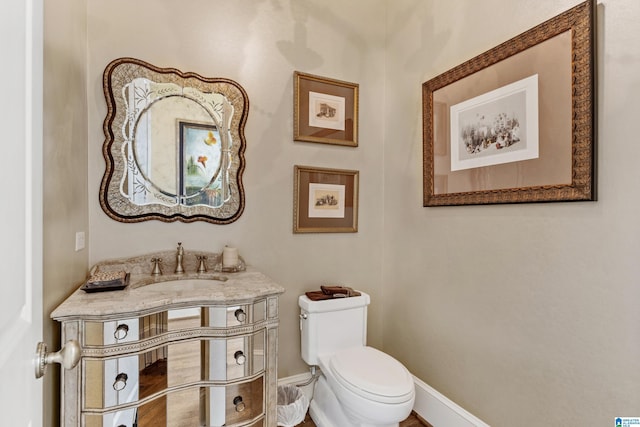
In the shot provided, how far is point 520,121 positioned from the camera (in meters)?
1.52

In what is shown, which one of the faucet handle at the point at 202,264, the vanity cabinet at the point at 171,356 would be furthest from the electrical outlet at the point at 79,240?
the faucet handle at the point at 202,264

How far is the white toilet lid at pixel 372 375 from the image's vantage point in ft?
4.98

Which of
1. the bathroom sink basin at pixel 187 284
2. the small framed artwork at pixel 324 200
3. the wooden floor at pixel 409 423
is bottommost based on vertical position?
the wooden floor at pixel 409 423

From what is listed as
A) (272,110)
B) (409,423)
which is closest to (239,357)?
(409,423)

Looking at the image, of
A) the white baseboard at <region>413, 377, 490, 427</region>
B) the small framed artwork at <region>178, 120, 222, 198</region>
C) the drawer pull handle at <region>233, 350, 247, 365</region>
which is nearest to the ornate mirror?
the small framed artwork at <region>178, 120, 222, 198</region>

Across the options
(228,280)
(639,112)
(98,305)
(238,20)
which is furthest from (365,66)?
(98,305)

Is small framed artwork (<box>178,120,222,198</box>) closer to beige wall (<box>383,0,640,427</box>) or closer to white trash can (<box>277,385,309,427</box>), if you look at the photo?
beige wall (<box>383,0,640,427</box>)

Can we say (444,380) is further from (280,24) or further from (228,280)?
(280,24)

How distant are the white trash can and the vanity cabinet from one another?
315 mm

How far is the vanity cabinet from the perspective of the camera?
1236 mm

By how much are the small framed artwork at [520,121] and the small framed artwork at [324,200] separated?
58cm

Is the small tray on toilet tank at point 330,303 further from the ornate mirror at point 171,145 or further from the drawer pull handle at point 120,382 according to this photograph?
the drawer pull handle at point 120,382

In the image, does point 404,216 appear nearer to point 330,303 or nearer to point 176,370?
point 330,303

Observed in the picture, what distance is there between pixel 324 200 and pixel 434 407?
4.89ft
